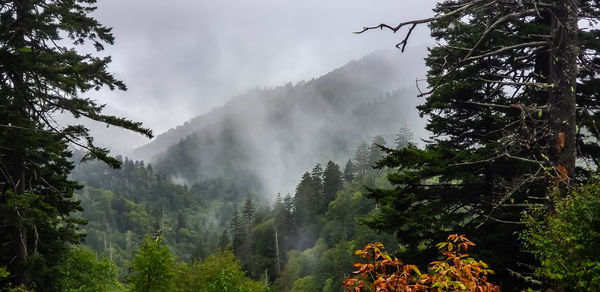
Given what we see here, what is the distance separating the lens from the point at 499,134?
10000 millimetres

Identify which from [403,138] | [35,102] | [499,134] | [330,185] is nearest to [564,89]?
[499,134]

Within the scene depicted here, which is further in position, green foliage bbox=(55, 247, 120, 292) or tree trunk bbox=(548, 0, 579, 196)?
green foliage bbox=(55, 247, 120, 292)

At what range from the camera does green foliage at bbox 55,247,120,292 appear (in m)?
16.4

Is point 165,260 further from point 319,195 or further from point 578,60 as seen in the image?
point 319,195

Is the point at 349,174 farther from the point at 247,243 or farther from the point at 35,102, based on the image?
the point at 35,102

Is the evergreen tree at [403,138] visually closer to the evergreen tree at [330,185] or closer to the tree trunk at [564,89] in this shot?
the evergreen tree at [330,185]

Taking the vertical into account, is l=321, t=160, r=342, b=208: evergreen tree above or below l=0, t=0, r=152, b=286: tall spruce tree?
above

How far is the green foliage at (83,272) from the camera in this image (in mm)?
16403

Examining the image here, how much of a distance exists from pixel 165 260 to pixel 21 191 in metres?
11.6

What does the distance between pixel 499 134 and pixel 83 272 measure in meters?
21.2

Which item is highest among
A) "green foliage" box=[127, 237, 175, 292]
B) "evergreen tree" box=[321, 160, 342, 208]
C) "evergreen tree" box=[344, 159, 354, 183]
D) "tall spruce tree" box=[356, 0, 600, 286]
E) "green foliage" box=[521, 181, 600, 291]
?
"evergreen tree" box=[344, 159, 354, 183]

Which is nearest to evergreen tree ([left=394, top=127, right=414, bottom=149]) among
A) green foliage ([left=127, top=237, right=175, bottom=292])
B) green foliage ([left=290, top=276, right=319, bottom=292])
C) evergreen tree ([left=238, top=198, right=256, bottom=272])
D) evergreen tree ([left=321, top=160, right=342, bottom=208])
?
evergreen tree ([left=321, top=160, right=342, bottom=208])

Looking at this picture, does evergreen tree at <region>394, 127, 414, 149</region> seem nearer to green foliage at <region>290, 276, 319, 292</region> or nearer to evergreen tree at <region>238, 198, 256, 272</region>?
evergreen tree at <region>238, 198, 256, 272</region>

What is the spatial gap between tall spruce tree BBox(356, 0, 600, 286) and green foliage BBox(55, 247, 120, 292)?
15.1m
